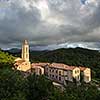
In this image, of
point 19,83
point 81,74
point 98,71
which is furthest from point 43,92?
point 98,71

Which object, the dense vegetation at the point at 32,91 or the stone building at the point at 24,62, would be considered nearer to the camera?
the dense vegetation at the point at 32,91

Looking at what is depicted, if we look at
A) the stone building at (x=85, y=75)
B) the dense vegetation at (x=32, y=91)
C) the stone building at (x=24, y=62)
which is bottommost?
the stone building at (x=85, y=75)

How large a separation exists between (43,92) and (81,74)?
4604 centimetres

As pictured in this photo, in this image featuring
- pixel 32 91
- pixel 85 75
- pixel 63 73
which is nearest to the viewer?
pixel 32 91

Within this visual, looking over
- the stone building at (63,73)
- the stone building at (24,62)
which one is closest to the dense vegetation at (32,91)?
the stone building at (24,62)

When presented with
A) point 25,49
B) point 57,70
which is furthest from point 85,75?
point 25,49

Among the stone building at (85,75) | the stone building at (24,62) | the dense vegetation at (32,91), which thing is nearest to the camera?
the dense vegetation at (32,91)

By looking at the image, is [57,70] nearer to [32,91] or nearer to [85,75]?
[85,75]

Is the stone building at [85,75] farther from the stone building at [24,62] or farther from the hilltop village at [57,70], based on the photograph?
the stone building at [24,62]

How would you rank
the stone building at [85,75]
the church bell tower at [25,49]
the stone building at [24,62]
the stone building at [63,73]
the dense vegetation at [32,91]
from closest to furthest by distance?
the dense vegetation at [32,91], the stone building at [24,62], the stone building at [63,73], the stone building at [85,75], the church bell tower at [25,49]

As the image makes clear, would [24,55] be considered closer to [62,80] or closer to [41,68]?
[41,68]

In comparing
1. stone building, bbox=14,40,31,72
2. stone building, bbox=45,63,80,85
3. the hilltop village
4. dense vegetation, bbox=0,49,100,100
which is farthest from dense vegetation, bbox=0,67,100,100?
stone building, bbox=45,63,80,85

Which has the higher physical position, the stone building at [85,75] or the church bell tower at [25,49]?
the church bell tower at [25,49]

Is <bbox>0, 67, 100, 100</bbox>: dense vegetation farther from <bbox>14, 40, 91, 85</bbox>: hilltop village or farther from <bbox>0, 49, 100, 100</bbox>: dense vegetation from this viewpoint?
<bbox>14, 40, 91, 85</bbox>: hilltop village
